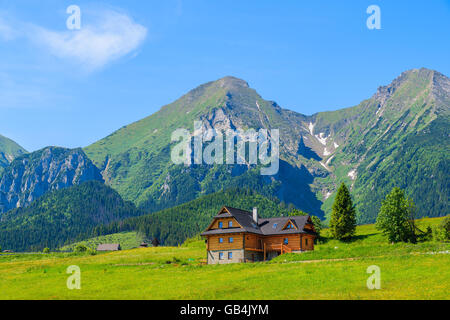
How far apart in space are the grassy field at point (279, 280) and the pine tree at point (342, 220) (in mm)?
38296

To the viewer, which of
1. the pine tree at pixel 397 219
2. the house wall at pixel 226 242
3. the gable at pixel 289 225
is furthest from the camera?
the pine tree at pixel 397 219

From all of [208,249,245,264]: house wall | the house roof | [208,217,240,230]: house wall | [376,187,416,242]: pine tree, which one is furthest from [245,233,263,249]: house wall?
[376,187,416,242]: pine tree

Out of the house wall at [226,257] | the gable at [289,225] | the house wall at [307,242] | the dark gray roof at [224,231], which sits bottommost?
the house wall at [226,257]

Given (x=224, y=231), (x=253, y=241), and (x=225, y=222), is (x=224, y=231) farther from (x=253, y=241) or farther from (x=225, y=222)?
(x=253, y=241)

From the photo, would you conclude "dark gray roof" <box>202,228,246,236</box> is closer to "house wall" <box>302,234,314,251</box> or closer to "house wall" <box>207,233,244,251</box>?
"house wall" <box>207,233,244,251</box>

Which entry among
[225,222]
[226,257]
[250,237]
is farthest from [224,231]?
[250,237]

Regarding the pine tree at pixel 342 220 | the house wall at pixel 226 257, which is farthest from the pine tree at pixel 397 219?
the house wall at pixel 226 257

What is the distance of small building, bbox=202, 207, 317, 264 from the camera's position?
86625 mm

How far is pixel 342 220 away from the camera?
366 feet

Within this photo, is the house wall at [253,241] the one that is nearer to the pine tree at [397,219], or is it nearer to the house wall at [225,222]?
the house wall at [225,222]

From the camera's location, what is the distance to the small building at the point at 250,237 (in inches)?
3410
